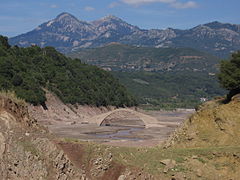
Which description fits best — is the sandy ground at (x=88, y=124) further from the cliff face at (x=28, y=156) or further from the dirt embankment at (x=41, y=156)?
the cliff face at (x=28, y=156)

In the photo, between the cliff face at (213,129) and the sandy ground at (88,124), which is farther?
the sandy ground at (88,124)

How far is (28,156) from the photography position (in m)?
24.5

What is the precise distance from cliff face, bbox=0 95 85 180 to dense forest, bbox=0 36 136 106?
10512cm

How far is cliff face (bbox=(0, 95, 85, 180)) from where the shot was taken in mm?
23891

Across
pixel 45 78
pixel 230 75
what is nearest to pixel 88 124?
pixel 45 78

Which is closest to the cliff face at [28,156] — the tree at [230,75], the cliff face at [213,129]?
the cliff face at [213,129]

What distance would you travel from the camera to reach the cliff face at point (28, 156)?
78.4 feet

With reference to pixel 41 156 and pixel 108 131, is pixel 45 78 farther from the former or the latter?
pixel 41 156

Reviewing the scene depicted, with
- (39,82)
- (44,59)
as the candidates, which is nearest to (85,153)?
(39,82)

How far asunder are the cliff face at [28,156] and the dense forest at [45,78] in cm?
10512

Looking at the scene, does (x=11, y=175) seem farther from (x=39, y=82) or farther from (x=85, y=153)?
(x=39, y=82)

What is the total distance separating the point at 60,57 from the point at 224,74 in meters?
138

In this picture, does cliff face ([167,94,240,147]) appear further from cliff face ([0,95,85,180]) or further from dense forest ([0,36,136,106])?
dense forest ([0,36,136,106])

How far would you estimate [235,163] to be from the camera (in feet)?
106
